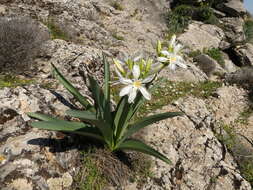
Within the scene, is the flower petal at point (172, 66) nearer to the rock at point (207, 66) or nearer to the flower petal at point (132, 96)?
the flower petal at point (132, 96)

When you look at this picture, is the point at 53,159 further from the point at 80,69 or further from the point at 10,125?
the point at 80,69

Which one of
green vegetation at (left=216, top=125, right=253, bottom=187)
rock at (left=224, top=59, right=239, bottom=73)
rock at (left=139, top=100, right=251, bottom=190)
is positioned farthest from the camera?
rock at (left=224, top=59, right=239, bottom=73)

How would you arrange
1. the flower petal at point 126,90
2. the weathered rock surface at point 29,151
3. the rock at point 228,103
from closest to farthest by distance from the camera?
the flower petal at point 126,90 → the weathered rock surface at point 29,151 → the rock at point 228,103

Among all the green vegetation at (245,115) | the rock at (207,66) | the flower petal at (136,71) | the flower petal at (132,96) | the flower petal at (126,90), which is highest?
the flower petal at (136,71)

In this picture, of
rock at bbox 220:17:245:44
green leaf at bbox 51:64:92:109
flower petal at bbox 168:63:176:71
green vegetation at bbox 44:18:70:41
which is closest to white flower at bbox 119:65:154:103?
flower petal at bbox 168:63:176:71

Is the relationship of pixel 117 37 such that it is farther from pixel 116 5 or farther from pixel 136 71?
pixel 136 71

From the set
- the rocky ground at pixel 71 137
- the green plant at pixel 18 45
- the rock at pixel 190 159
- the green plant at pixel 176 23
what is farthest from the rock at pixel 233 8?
the green plant at pixel 18 45

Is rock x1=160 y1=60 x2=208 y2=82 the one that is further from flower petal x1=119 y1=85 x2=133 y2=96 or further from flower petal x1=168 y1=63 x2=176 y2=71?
flower petal x1=119 y1=85 x2=133 y2=96
